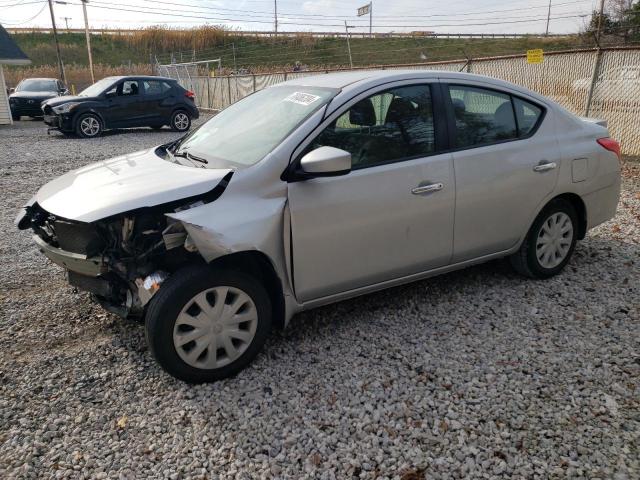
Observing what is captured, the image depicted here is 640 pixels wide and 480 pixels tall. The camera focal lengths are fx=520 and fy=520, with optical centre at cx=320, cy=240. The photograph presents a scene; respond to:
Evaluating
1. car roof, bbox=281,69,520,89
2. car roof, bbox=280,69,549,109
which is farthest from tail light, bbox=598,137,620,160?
car roof, bbox=281,69,520,89

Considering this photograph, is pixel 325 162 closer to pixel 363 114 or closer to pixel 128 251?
pixel 363 114

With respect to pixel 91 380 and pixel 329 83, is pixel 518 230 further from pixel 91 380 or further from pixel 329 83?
pixel 91 380

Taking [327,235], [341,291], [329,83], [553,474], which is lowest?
[553,474]

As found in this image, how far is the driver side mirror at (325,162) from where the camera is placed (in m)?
2.94

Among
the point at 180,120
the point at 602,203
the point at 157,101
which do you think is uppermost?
the point at 157,101

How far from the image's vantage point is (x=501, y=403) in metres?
2.84

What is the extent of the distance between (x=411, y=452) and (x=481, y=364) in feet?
3.07

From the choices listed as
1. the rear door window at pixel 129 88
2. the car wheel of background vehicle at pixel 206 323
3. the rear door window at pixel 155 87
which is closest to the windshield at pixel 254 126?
the car wheel of background vehicle at pixel 206 323

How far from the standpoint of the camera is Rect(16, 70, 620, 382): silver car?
2.91m

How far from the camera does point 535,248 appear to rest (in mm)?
4230

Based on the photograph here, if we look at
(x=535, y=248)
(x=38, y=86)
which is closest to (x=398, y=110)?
(x=535, y=248)

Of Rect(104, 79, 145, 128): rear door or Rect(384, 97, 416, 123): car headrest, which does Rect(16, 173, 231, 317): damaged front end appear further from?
Rect(104, 79, 145, 128): rear door

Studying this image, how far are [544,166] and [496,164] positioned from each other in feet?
1.68

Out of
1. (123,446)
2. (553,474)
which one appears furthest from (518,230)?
(123,446)
